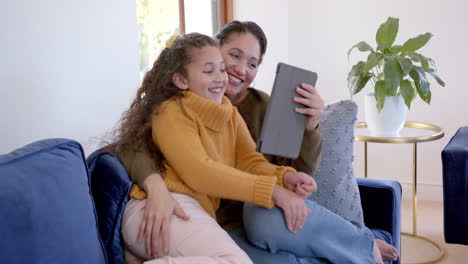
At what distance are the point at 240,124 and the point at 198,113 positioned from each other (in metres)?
0.17

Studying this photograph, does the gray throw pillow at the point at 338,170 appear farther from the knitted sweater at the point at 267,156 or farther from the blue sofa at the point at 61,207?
the blue sofa at the point at 61,207

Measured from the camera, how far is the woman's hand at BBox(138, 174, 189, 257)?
4.18 ft

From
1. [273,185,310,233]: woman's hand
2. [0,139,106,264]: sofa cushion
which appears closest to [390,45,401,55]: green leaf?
[273,185,310,233]: woman's hand

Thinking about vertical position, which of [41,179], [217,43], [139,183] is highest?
[217,43]

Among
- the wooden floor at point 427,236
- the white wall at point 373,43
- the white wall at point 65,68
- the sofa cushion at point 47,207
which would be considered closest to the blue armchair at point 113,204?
the sofa cushion at point 47,207

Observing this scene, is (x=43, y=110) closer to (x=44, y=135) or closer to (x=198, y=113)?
(x=44, y=135)

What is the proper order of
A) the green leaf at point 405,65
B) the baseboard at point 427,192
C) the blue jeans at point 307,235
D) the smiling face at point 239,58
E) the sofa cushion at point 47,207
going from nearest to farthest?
the sofa cushion at point 47,207
the blue jeans at point 307,235
the smiling face at point 239,58
the green leaf at point 405,65
the baseboard at point 427,192

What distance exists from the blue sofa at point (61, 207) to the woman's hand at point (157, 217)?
8 centimetres

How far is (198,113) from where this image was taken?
1.47m

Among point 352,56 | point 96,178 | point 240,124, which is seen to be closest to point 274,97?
point 240,124

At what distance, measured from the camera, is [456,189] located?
7.66 feet

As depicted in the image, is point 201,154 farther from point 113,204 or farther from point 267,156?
point 267,156

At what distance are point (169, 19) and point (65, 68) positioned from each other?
1.29 metres

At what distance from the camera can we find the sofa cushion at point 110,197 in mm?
1340
